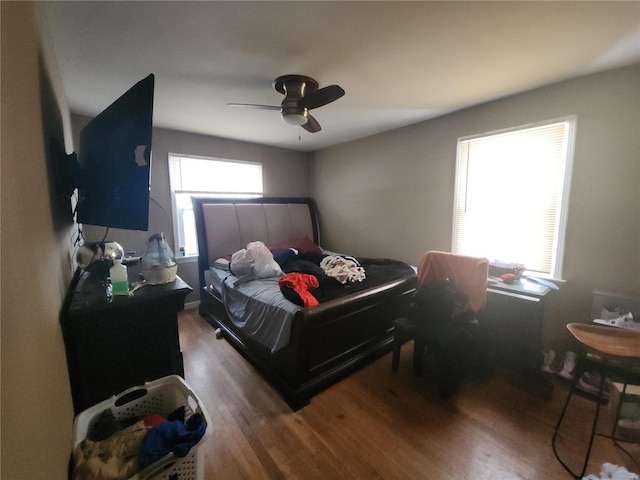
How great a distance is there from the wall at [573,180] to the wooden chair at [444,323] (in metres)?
0.74

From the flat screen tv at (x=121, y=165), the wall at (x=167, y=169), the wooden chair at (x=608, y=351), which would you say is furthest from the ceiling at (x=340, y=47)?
the wooden chair at (x=608, y=351)

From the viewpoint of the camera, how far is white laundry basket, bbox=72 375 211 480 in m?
1.01

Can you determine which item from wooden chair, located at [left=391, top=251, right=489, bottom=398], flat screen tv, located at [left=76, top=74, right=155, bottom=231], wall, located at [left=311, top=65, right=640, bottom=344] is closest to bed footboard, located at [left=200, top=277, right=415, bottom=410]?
wooden chair, located at [left=391, top=251, right=489, bottom=398]

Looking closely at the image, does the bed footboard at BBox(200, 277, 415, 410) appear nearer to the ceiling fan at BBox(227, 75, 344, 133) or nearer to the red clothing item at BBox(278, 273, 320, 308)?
the red clothing item at BBox(278, 273, 320, 308)

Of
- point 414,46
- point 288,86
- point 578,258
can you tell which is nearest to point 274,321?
point 288,86

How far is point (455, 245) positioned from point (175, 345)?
9.31 feet

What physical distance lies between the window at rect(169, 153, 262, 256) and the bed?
248mm

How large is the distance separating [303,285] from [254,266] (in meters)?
0.76

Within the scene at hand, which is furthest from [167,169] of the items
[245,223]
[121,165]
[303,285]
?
[303,285]

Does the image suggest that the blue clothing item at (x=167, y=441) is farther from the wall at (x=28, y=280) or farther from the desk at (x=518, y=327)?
the desk at (x=518, y=327)

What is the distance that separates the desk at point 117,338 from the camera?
3.62ft

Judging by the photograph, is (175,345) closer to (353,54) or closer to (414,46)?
(353,54)

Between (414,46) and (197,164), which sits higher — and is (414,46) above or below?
above

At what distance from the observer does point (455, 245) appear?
288 cm
